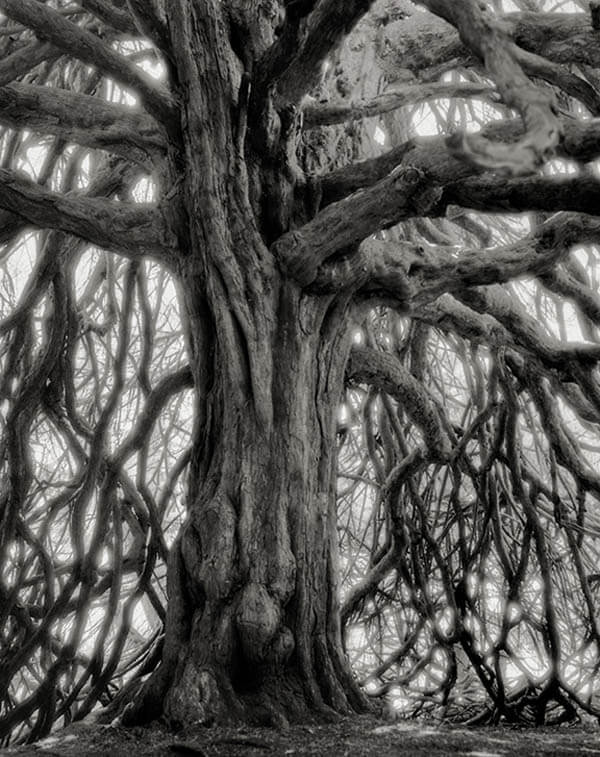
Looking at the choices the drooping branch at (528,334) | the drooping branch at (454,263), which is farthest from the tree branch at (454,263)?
the drooping branch at (528,334)

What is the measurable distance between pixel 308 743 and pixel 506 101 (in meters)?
1.09

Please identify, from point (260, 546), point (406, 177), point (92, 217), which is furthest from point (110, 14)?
point (260, 546)

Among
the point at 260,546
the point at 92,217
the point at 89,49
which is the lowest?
the point at 260,546

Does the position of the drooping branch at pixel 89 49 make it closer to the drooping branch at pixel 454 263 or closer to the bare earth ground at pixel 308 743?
the drooping branch at pixel 454 263

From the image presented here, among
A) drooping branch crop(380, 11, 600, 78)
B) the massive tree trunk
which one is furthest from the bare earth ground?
drooping branch crop(380, 11, 600, 78)

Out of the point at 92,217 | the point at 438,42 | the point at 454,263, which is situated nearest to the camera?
Answer: the point at 92,217

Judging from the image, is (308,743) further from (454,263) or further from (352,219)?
(454,263)

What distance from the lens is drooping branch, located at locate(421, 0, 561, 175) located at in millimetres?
942

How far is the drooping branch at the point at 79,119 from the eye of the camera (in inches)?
80.1

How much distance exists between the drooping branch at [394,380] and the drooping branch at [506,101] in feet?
4.62

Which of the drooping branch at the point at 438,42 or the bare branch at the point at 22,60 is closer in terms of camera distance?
the bare branch at the point at 22,60

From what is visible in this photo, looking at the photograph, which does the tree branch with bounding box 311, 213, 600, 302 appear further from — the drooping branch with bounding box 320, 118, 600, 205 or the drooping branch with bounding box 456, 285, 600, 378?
the drooping branch with bounding box 456, 285, 600, 378

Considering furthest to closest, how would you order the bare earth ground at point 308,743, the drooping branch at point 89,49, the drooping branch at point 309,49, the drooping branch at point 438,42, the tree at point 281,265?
1. the drooping branch at point 438,42
2. the drooping branch at point 89,49
3. the tree at point 281,265
4. the drooping branch at point 309,49
5. the bare earth ground at point 308,743

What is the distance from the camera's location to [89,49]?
6.20ft
